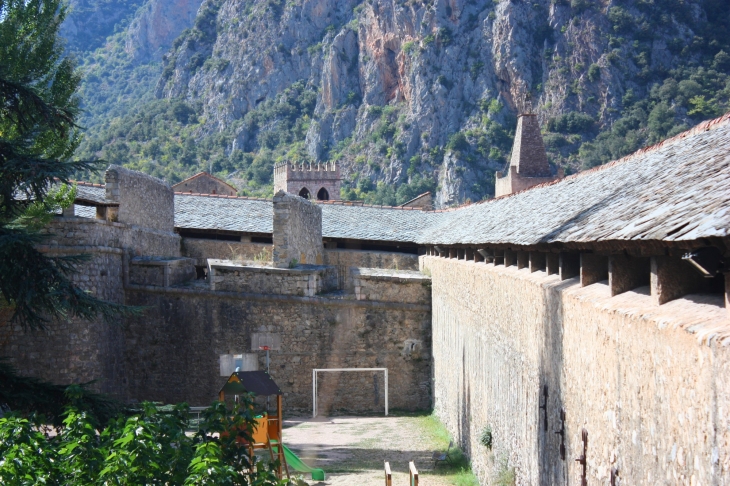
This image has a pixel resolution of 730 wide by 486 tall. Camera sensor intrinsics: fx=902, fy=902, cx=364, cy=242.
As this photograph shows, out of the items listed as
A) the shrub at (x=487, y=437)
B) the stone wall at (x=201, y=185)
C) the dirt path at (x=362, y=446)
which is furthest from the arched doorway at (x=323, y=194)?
the shrub at (x=487, y=437)

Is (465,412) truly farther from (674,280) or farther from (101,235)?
(101,235)

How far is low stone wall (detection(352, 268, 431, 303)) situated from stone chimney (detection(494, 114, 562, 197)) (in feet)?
74.3

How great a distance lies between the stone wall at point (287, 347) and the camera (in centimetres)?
1991

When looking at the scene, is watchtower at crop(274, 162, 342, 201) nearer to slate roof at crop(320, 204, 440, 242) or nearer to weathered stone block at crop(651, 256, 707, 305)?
slate roof at crop(320, 204, 440, 242)

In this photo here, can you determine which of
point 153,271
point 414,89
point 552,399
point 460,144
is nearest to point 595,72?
point 460,144

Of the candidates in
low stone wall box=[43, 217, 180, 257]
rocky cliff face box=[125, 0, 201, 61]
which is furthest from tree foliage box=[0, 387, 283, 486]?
rocky cliff face box=[125, 0, 201, 61]

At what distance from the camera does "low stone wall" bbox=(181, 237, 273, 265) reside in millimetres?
26984

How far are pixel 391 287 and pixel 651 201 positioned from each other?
559 inches

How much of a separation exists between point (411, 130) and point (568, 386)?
258 ft

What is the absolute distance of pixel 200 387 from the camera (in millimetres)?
19812

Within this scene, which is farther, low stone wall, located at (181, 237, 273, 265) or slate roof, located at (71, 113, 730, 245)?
low stone wall, located at (181, 237, 273, 265)

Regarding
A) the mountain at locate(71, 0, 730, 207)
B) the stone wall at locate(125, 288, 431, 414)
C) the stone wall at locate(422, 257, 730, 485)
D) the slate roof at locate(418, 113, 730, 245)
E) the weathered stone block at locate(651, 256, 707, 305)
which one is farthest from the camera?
the mountain at locate(71, 0, 730, 207)

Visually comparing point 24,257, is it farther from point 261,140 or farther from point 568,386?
point 261,140

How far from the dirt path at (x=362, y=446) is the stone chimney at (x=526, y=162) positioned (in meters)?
25.0
